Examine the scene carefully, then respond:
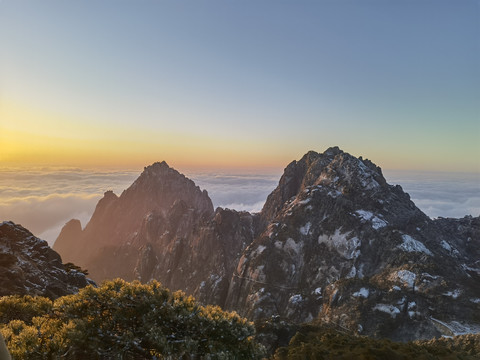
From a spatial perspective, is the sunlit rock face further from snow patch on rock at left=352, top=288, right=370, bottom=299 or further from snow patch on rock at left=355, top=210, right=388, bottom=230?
snow patch on rock at left=355, top=210, right=388, bottom=230

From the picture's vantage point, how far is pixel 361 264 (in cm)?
9775

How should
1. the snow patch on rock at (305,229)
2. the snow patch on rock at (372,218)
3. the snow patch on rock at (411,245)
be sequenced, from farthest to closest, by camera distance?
the snow patch on rock at (305,229)
the snow patch on rock at (372,218)
the snow patch on rock at (411,245)

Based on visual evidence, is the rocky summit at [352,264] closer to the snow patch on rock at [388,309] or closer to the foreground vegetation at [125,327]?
the snow patch on rock at [388,309]

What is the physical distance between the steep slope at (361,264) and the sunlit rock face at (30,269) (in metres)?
61.0

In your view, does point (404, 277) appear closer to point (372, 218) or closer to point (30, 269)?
point (372, 218)

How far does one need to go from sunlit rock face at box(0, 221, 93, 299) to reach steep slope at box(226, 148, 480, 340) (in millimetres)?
60978

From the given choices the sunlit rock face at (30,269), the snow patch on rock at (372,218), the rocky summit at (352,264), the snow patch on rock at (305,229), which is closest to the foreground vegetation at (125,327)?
the sunlit rock face at (30,269)

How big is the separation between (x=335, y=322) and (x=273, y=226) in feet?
161

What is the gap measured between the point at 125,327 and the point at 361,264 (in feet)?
310

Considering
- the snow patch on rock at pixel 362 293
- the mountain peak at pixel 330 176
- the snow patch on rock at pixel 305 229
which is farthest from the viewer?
the mountain peak at pixel 330 176

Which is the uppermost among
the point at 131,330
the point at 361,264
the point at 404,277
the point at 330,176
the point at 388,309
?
the point at 330,176

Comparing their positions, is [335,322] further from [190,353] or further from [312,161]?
[312,161]

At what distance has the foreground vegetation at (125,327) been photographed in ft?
51.8

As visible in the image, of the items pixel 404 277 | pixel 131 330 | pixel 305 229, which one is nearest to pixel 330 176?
pixel 305 229
